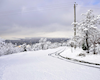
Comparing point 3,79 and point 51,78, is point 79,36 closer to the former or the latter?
point 51,78

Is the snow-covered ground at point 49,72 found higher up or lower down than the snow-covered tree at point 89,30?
lower down

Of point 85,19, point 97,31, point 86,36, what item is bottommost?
point 86,36

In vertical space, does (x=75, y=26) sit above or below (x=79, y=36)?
above

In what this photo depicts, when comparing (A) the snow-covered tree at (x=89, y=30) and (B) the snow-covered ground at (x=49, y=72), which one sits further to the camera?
(A) the snow-covered tree at (x=89, y=30)

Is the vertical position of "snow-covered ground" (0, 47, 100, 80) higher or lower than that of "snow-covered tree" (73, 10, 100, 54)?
lower

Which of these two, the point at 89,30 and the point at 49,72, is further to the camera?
the point at 89,30

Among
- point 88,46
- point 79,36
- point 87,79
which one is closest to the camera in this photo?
point 87,79

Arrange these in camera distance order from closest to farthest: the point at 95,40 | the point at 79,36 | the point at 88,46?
the point at 95,40 < the point at 88,46 < the point at 79,36

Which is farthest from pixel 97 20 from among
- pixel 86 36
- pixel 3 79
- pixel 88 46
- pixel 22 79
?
pixel 3 79

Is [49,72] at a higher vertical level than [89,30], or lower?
lower

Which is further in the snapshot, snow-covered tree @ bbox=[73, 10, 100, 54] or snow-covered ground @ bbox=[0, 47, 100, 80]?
snow-covered tree @ bbox=[73, 10, 100, 54]

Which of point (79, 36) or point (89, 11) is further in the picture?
point (79, 36)

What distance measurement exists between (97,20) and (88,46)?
14.8ft

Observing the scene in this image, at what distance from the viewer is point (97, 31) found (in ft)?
37.6
